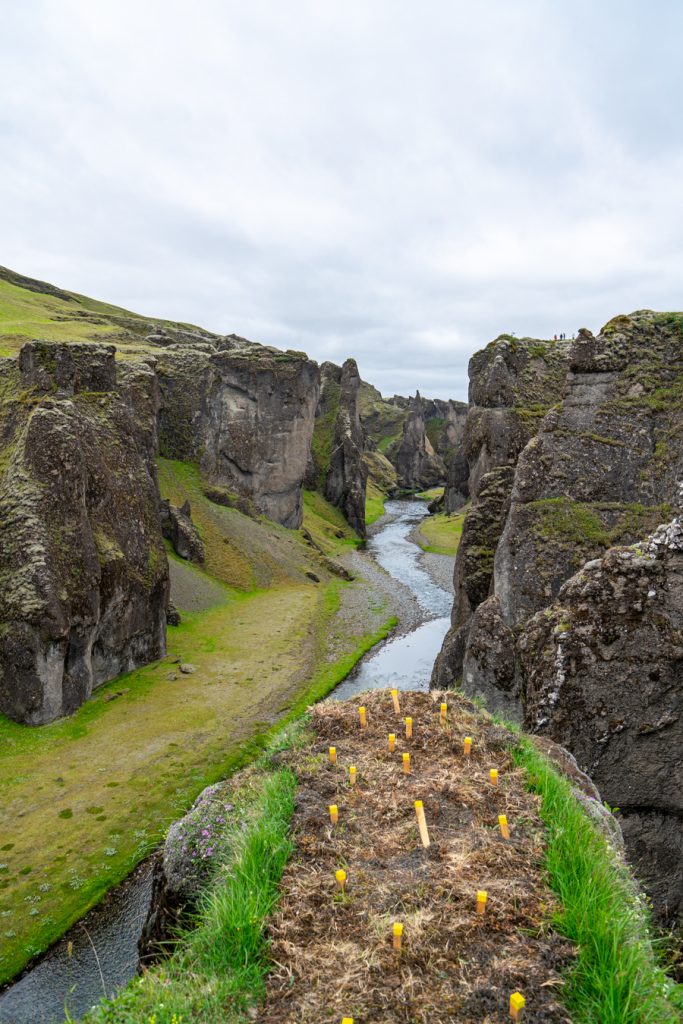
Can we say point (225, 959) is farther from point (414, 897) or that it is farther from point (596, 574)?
point (596, 574)

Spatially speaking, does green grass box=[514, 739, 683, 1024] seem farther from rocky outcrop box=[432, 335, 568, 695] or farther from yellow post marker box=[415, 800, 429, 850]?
rocky outcrop box=[432, 335, 568, 695]

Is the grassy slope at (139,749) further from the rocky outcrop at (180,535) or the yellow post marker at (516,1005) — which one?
the yellow post marker at (516,1005)

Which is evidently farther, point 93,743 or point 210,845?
point 93,743

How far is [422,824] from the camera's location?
29.5ft

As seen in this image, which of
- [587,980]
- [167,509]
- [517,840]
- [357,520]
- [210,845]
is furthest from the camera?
[357,520]

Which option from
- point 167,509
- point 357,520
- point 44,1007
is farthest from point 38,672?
point 357,520

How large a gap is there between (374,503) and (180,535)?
102182 mm

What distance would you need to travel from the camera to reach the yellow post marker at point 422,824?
29.0 ft

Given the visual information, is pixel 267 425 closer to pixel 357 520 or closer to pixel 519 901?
pixel 357 520

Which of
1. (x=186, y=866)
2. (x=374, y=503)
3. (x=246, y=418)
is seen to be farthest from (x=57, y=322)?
(x=186, y=866)

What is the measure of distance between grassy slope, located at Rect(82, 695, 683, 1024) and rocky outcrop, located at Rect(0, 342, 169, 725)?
28400mm

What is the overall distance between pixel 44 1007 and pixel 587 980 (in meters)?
18.9

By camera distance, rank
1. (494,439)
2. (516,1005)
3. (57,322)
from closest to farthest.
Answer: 1. (516,1005)
2. (494,439)
3. (57,322)

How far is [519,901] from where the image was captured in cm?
768
